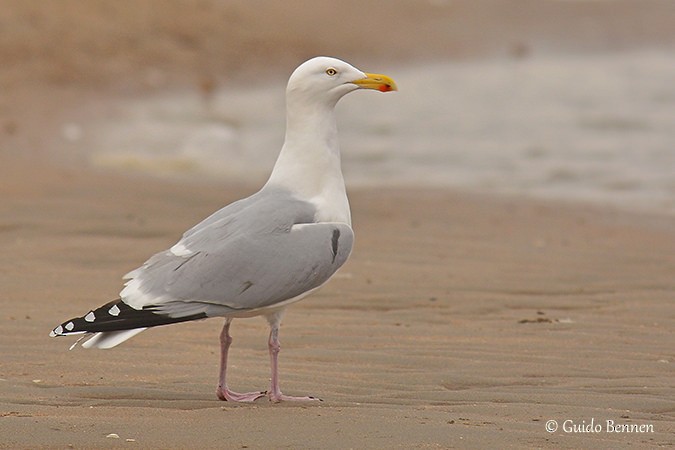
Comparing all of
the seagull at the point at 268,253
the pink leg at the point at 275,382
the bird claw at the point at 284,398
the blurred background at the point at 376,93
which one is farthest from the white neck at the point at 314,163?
the blurred background at the point at 376,93

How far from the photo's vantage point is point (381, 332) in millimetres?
6988

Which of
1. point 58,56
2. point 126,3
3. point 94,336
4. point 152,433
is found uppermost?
point 126,3

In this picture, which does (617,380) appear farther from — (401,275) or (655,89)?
(655,89)

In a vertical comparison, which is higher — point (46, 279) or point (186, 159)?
point (186, 159)

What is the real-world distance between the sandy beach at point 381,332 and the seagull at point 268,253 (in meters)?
0.34

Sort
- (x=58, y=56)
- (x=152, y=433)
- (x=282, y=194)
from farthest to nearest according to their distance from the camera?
1. (x=58, y=56)
2. (x=282, y=194)
3. (x=152, y=433)

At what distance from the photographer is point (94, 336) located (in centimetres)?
505

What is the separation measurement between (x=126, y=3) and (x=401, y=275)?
1281 cm

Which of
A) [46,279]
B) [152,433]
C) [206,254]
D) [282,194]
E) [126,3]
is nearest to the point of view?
[152,433]

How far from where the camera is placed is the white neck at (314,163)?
5680mm

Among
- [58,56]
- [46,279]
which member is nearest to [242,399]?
[46,279]

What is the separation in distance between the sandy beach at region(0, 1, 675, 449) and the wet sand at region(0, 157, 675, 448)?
0.02 m

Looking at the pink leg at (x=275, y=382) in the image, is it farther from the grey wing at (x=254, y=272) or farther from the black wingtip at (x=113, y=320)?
the black wingtip at (x=113, y=320)

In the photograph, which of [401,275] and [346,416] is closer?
[346,416]
